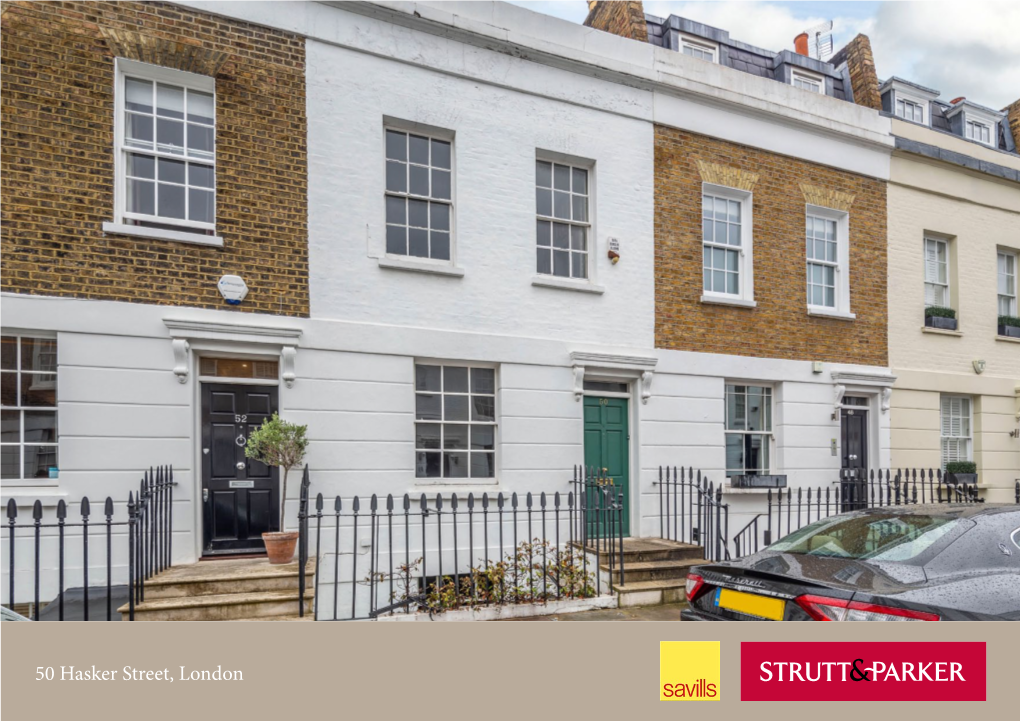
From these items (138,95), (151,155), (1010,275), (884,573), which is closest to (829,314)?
(1010,275)

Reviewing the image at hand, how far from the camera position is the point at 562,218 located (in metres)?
10.4

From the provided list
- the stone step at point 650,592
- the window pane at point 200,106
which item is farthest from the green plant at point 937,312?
the window pane at point 200,106

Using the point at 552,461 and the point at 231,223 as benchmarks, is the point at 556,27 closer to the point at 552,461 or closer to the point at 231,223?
the point at 231,223

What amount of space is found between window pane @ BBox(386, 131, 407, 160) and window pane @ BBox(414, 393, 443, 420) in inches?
123

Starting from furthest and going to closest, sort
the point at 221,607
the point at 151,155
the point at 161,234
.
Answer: the point at 151,155, the point at 161,234, the point at 221,607

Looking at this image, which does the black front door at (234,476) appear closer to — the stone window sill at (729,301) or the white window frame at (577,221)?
the white window frame at (577,221)

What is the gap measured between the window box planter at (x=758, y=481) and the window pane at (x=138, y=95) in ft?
31.0

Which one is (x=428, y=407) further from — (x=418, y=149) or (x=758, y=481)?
(x=758, y=481)

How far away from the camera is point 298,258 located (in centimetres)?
856

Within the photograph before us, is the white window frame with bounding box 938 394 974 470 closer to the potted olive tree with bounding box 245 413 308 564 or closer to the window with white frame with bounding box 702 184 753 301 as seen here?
the window with white frame with bounding box 702 184 753 301

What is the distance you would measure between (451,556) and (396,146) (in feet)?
17.5

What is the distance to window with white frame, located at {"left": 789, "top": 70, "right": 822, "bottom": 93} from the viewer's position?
1327 cm

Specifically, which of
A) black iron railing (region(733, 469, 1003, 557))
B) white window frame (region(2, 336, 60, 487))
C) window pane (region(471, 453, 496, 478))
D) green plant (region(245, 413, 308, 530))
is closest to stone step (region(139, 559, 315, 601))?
green plant (region(245, 413, 308, 530))

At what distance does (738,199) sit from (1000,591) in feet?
27.9
